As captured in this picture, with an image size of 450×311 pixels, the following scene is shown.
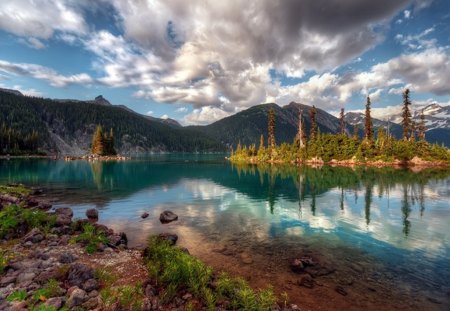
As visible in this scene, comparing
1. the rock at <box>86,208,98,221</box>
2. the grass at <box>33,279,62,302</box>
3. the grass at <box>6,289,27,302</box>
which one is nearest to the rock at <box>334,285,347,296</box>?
the grass at <box>33,279,62,302</box>

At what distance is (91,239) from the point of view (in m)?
21.0

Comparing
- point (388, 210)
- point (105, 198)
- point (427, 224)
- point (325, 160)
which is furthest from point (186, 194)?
point (325, 160)

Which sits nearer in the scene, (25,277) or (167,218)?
(25,277)

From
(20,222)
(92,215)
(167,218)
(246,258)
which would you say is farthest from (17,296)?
A: (92,215)

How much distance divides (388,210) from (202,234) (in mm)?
27261

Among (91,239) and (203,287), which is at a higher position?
(203,287)

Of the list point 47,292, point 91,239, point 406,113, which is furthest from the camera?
point 406,113

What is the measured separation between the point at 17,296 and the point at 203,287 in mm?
8143

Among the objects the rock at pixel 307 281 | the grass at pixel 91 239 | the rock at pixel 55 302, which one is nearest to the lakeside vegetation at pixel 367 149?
the rock at pixel 307 281

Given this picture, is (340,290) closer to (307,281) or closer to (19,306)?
(307,281)

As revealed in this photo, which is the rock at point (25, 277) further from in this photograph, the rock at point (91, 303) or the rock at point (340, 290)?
the rock at point (340, 290)

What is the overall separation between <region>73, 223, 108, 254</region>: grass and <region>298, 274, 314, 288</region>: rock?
1458cm

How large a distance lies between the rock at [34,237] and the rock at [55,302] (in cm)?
1204

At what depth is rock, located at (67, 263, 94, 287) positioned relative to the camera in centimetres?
1325
